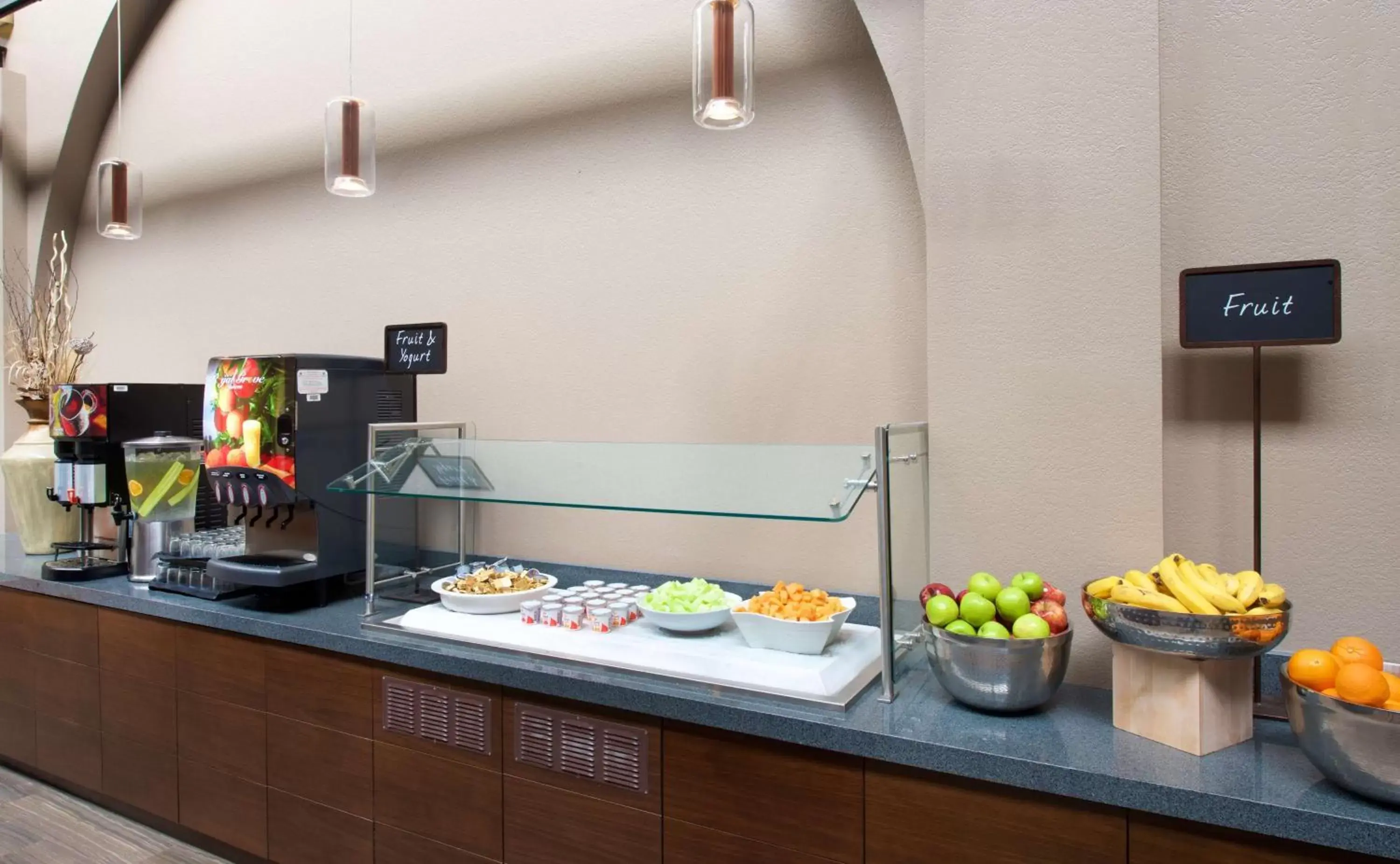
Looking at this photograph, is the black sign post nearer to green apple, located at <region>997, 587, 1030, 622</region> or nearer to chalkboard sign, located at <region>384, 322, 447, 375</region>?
green apple, located at <region>997, 587, 1030, 622</region>

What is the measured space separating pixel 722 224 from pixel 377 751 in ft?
6.06

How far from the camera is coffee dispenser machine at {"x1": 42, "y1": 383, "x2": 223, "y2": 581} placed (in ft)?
10.2

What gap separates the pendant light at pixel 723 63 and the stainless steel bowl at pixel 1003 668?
1143 millimetres

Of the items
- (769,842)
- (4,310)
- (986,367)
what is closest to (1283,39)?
(986,367)

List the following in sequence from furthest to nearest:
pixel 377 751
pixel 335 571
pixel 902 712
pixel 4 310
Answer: pixel 4 310
pixel 335 571
pixel 377 751
pixel 902 712

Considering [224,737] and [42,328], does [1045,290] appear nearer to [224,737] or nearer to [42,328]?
[224,737]

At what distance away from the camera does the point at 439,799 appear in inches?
84.0

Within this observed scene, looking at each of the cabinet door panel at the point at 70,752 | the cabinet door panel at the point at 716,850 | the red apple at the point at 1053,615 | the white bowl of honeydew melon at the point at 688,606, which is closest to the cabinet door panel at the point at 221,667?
the cabinet door panel at the point at 70,752

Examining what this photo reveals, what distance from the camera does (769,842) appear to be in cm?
169

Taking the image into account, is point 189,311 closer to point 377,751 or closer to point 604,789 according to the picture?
point 377,751

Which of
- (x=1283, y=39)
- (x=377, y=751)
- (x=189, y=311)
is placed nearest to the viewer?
(x=1283, y=39)

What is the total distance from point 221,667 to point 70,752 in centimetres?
101

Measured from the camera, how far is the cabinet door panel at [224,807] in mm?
2492

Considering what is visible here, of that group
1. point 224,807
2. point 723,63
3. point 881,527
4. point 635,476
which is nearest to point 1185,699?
point 881,527
